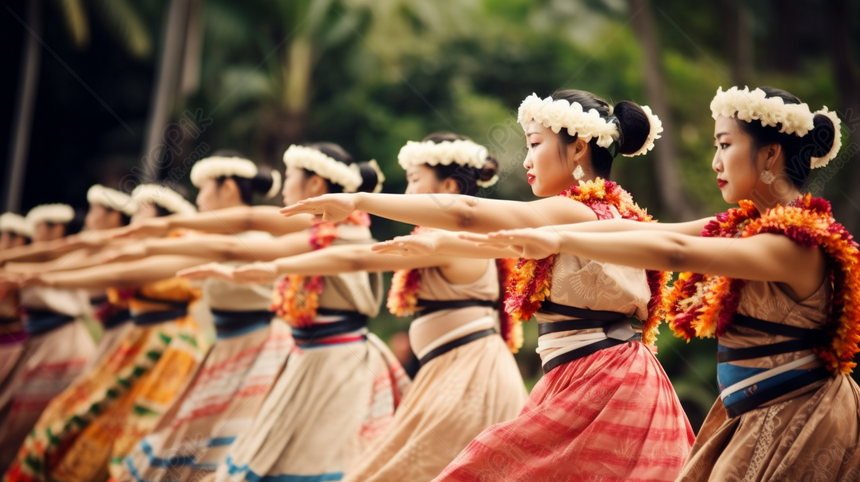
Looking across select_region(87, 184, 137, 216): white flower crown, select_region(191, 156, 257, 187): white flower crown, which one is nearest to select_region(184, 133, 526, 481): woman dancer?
select_region(191, 156, 257, 187): white flower crown

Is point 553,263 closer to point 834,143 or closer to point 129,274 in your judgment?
point 834,143

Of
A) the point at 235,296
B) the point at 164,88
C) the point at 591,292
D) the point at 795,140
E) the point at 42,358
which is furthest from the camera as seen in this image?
the point at 164,88

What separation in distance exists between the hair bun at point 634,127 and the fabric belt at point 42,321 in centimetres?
512

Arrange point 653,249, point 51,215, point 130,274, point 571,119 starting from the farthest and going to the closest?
point 51,215
point 130,274
point 571,119
point 653,249

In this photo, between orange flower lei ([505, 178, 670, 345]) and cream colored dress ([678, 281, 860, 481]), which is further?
orange flower lei ([505, 178, 670, 345])

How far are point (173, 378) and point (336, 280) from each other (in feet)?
6.05

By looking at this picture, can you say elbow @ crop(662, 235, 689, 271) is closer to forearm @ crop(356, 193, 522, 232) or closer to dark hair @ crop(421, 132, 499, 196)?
forearm @ crop(356, 193, 522, 232)

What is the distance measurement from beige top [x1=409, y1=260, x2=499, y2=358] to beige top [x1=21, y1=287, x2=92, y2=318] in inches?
145

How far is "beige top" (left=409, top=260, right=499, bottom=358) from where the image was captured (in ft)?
13.1

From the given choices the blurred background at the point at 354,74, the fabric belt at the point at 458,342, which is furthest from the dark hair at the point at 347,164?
the blurred background at the point at 354,74

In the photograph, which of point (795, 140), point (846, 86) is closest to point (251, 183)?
point (795, 140)

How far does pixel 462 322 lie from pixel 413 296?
26 centimetres

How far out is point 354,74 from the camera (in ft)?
58.4

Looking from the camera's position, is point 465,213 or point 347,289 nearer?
point 465,213
